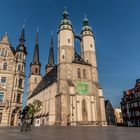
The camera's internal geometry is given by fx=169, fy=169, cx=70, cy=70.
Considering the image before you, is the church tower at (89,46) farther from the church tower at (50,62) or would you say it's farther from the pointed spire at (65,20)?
the church tower at (50,62)

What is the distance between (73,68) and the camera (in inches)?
1939

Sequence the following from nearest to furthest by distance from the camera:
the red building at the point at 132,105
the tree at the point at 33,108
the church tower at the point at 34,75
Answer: the tree at the point at 33,108 < the red building at the point at 132,105 < the church tower at the point at 34,75

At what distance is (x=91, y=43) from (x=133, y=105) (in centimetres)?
2619

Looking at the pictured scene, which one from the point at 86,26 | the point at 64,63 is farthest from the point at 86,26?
the point at 64,63

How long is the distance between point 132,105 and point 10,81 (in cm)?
4196

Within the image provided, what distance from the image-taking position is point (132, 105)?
59.9m

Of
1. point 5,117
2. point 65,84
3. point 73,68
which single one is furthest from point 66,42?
point 5,117

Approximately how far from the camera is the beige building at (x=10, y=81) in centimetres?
4009

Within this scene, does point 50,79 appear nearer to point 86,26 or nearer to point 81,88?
point 81,88

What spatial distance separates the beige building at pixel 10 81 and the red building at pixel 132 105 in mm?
37490

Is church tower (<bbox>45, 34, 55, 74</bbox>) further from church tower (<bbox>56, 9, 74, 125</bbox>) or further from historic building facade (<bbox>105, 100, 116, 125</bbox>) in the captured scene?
historic building facade (<bbox>105, 100, 116, 125</bbox>)

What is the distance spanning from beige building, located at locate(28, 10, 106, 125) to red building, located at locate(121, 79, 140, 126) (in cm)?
1679

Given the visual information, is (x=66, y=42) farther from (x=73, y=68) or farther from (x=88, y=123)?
(x=88, y=123)

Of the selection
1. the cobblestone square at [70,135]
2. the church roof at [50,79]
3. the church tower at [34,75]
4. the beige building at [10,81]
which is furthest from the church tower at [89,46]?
the cobblestone square at [70,135]
